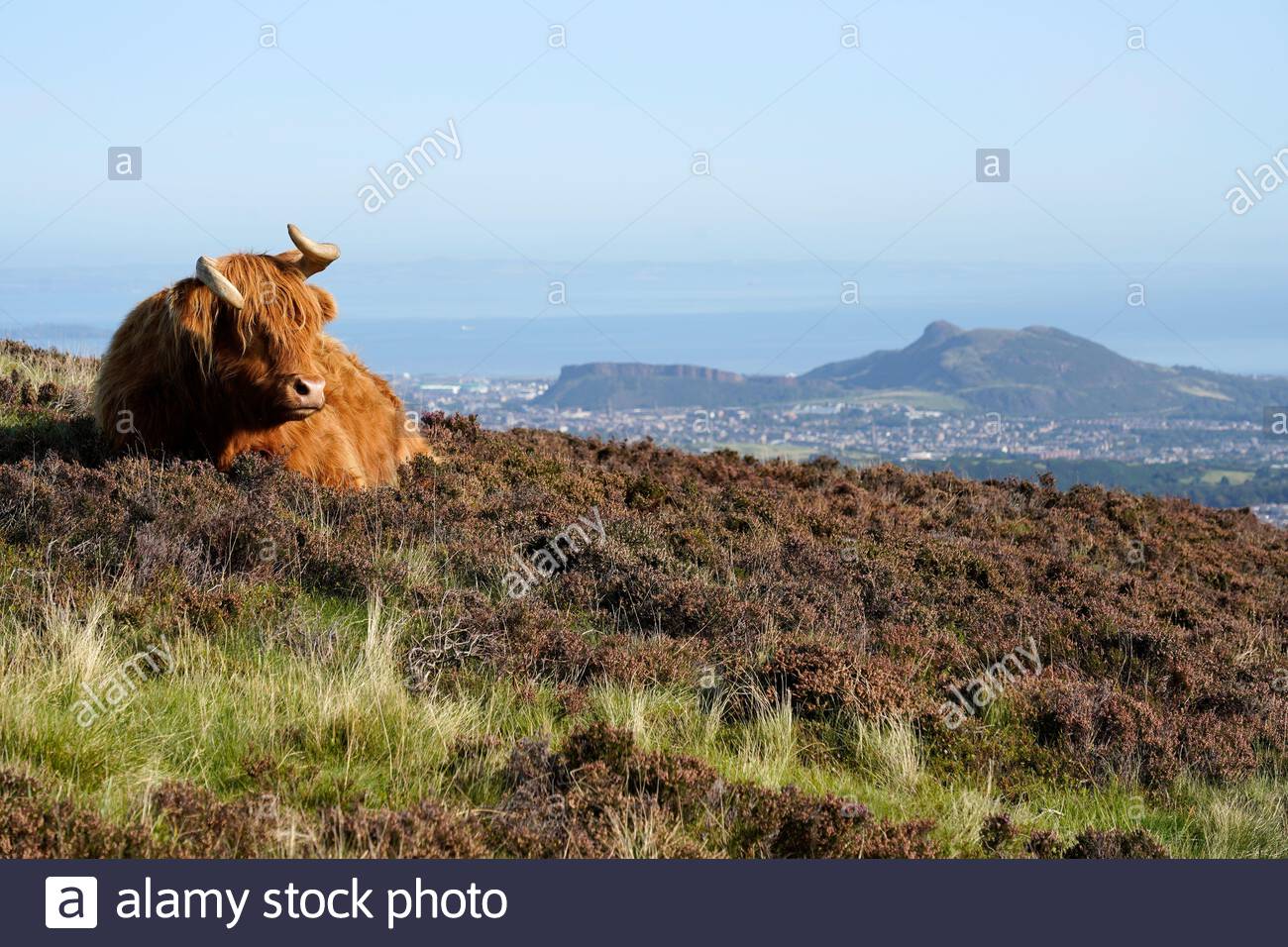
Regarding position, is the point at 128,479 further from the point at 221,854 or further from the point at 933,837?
the point at 933,837

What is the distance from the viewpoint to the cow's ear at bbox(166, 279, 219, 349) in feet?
26.2

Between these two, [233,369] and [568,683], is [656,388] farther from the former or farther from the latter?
[568,683]

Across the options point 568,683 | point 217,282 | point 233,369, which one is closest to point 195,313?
point 217,282

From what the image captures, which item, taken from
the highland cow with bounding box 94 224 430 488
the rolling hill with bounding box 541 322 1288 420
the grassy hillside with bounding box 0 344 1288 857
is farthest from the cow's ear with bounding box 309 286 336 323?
the rolling hill with bounding box 541 322 1288 420

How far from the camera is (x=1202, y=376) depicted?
151375 mm

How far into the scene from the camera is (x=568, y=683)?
18.1 feet

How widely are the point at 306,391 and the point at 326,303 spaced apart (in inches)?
42.5
